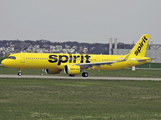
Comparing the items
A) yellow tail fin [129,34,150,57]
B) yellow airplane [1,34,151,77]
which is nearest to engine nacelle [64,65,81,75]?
yellow airplane [1,34,151,77]

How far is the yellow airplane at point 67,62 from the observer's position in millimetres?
48938

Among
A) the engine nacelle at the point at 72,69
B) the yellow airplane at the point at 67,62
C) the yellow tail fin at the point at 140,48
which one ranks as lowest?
the engine nacelle at the point at 72,69

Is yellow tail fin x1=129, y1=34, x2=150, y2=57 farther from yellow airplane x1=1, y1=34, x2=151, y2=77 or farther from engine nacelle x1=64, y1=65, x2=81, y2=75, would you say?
engine nacelle x1=64, y1=65, x2=81, y2=75

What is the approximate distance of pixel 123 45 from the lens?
580 ft

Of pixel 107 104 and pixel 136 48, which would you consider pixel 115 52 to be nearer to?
pixel 136 48

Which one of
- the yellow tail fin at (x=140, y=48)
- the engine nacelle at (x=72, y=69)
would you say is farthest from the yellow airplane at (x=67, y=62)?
the yellow tail fin at (x=140, y=48)

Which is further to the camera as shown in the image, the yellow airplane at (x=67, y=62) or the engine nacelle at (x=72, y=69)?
the yellow airplane at (x=67, y=62)

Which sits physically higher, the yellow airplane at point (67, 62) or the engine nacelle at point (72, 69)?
the yellow airplane at point (67, 62)

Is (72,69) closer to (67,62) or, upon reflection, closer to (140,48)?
(67,62)

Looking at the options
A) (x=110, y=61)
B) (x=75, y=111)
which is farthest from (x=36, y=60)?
(x=75, y=111)

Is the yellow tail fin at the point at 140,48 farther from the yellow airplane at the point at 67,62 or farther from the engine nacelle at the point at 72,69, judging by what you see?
the engine nacelle at the point at 72,69

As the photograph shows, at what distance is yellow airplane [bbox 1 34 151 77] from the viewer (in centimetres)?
4894

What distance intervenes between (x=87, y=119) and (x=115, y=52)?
468 ft

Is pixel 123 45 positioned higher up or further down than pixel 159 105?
higher up
